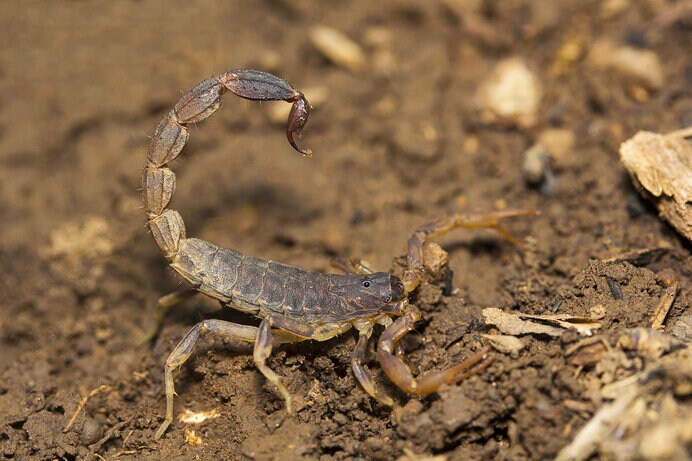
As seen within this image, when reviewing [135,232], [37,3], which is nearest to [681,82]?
[135,232]

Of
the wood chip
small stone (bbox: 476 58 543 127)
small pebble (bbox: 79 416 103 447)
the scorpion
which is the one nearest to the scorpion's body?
the scorpion

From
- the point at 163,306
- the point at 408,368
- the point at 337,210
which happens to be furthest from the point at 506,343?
the point at 163,306

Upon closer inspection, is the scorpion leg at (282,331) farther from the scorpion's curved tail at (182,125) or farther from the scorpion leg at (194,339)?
the scorpion's curved tail at (182,125)

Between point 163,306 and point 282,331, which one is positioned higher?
point 282,331

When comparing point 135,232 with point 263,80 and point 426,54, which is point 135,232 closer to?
point 263,80

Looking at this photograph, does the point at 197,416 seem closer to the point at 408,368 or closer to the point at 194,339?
the point at 194,339

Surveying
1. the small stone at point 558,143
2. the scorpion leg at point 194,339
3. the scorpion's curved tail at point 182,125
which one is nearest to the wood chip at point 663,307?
the small stone at point 558,143

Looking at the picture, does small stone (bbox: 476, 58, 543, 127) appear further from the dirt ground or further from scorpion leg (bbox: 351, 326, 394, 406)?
scorpion leg (bbox: 351, 326, 394, 406)
